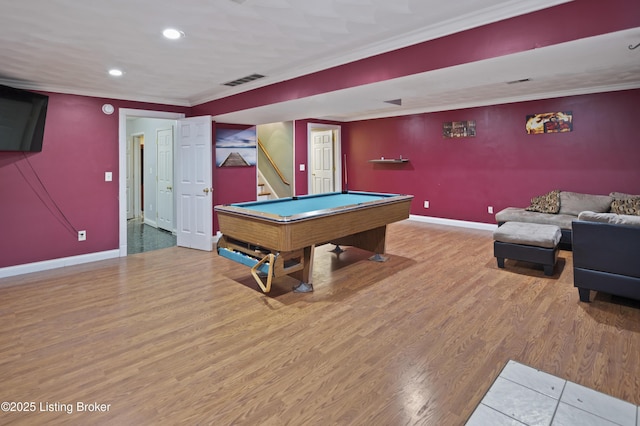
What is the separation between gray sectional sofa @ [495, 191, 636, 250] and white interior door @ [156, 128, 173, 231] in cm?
587

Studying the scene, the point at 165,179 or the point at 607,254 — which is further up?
the point at 165,179

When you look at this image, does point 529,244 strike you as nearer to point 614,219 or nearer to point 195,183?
point 614,219

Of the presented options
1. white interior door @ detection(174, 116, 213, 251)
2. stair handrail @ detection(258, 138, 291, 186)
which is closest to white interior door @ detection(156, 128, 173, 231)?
white interior door @ detection(174, 116, 213, 251)

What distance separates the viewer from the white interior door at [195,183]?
17.0ft

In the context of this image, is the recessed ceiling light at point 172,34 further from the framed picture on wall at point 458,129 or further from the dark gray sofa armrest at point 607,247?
the framed picture on wall at point 458,129

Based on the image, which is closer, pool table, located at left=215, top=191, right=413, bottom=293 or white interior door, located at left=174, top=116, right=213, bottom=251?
pool table, located at left=215, top=191, right=413, bottom=293

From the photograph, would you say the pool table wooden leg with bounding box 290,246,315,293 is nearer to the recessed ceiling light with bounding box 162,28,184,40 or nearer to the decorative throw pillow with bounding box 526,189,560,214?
the recessed ceiling light with bounding box 162,28,184,40

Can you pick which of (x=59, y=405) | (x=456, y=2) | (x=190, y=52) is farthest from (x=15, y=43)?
(x=456, y=2)

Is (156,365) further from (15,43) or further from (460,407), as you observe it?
(15,43)

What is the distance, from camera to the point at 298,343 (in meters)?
2.52

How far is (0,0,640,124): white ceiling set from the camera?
234cm

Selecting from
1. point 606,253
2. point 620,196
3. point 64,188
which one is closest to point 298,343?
point 606,253

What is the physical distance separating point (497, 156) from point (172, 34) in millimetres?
5596

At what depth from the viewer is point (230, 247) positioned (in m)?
3.80
